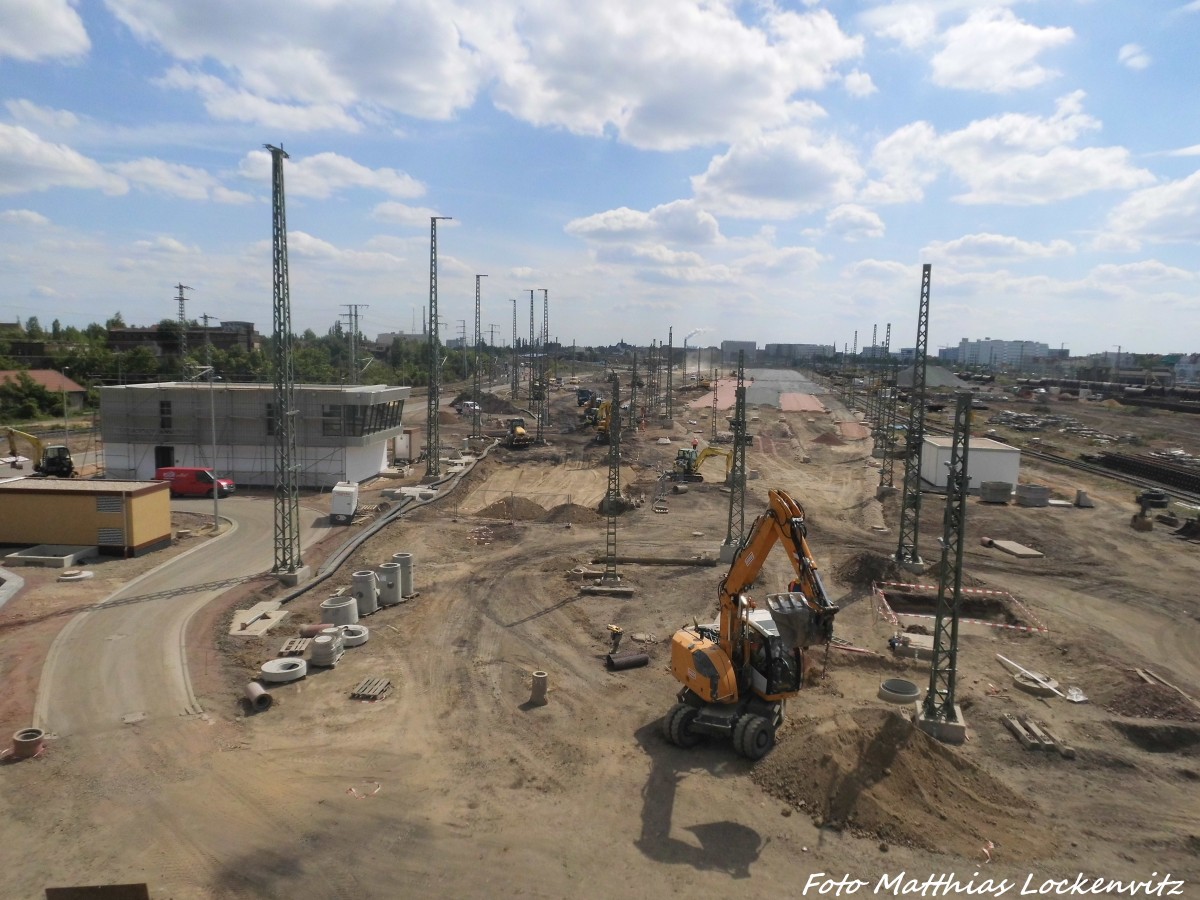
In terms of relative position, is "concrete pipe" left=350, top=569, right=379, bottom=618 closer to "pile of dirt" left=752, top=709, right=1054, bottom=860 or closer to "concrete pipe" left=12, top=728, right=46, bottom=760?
"concrete pipe" left=12, top=728, right=46, bottom=760

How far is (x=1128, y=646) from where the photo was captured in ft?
67.1

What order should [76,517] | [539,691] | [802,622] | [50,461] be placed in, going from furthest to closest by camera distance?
[50,461] < [76,517] < [539,691] < [802,622]

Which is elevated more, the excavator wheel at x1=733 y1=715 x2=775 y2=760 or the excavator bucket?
the excavator bucket

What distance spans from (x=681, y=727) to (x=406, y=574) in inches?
463

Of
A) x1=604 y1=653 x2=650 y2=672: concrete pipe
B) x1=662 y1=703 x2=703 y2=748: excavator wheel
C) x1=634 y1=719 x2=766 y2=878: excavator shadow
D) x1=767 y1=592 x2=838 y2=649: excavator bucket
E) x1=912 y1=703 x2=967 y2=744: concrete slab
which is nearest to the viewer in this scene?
x1=634 y1=719 x2=766 y2=878: excavator shadow

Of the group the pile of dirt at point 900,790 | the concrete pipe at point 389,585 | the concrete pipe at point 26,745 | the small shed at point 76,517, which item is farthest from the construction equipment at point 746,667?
the small shed at point 76,517

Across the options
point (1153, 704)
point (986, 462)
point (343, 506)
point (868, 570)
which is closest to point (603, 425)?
point (986, 462)

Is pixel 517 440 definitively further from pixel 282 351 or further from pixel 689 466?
pixel 282 351

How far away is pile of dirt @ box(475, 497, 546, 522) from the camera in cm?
3572

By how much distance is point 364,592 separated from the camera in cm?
2122

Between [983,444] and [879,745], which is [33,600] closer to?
[879,745]

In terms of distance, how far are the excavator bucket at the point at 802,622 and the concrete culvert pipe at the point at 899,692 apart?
199 inches

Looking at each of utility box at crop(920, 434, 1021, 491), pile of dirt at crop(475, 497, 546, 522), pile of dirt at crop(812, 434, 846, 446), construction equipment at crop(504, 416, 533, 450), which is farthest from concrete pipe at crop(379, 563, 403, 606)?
pile of dirt at crop(812, 434, 846, 446)

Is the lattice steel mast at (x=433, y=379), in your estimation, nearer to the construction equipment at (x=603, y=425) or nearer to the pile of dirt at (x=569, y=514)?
the pile of dirt at (x=569, y=514)
